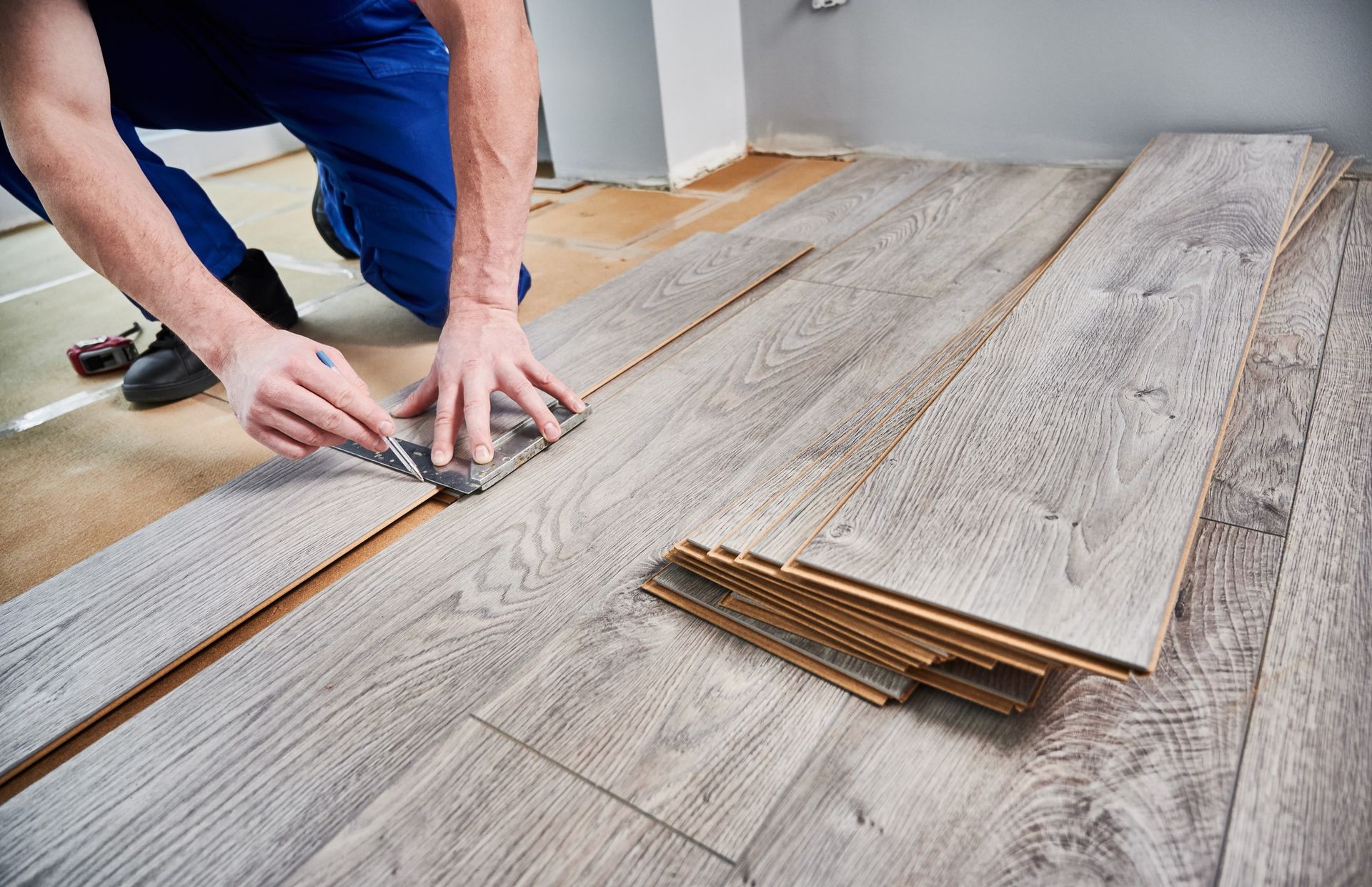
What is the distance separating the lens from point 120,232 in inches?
53.0

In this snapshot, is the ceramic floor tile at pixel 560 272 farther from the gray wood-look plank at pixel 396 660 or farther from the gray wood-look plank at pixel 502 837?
the gray wood-look plank at pixel 502 837

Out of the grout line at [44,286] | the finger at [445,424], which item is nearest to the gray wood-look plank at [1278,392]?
the finger at [445,424]

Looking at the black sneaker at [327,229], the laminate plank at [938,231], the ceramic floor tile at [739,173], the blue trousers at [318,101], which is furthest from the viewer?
the ceramic floor tile at [739,173]

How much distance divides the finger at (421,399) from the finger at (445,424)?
14 cm

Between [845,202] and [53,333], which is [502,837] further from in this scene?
[53,333]

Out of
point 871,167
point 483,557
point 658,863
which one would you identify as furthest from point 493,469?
point 871,167

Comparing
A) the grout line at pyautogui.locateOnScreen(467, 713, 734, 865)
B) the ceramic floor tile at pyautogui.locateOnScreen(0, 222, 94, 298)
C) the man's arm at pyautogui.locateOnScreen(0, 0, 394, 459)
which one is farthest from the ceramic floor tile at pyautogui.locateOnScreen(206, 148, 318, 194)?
the grout line at pyautogui.locateOnScreen(467, 713, 734, 865)

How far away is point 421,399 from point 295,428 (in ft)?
1.10

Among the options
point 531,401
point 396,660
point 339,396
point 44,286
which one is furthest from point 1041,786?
point 44,286

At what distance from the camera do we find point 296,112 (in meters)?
2.07

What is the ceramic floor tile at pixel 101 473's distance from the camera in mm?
1512

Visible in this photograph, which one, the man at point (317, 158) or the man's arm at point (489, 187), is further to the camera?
the man's arm at point (489, 187)

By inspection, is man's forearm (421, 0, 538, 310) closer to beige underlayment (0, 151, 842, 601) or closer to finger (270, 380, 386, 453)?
finger (270, 380, 386, 453)

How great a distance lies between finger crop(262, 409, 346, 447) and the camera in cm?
129
